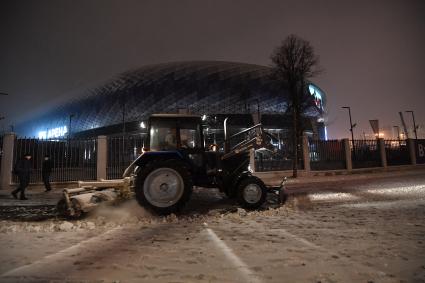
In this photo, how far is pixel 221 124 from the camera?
7.04 metres

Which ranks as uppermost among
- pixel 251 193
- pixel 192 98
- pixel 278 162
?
pixel 192 98

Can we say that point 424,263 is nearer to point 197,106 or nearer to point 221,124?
point 221,124

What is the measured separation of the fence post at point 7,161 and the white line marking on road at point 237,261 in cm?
1218

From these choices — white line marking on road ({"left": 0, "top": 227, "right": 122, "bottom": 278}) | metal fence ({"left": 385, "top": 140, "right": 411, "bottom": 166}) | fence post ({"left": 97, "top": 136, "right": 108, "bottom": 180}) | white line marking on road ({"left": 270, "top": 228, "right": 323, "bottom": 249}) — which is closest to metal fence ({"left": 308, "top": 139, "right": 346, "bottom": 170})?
metal fence ({"left": 385, "top": 140, "right": 411, "bottom": 166})

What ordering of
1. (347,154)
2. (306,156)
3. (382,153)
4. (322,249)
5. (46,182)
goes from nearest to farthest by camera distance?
(322,249)
(46,182)
(306,156)
(347,154)
(382,153)

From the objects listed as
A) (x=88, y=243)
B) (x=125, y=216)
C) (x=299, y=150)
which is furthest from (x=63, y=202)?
(x=299, y=150)

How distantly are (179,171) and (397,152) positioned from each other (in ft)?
73.9

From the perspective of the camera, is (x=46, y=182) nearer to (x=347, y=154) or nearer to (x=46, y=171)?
(x=46, y=171)

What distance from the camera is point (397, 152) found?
2302 cm

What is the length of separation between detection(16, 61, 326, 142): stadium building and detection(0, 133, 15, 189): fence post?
130 ft

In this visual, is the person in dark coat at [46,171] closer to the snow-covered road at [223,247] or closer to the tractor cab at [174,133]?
the snow-covered road at [223,247]

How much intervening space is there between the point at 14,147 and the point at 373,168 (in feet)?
71.0

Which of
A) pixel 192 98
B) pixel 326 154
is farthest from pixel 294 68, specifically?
pixel 192 98

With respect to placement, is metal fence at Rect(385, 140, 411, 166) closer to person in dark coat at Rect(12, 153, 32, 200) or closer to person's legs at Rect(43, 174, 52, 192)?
person's legs at Rect(43, 174, 52, 192)
